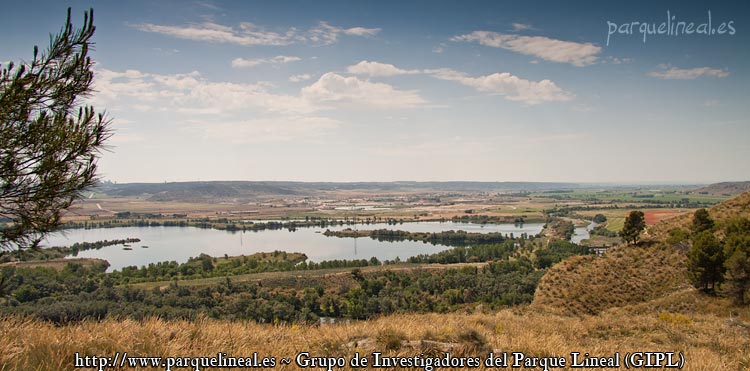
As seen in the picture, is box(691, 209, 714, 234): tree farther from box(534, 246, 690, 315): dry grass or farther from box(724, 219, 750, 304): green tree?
box(724, 219, 750, 304): green tree

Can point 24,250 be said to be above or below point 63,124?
below

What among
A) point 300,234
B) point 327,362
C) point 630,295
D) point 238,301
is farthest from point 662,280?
point 300,234

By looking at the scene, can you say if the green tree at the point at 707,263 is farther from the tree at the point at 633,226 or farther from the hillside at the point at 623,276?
the tree at the point at 633,226

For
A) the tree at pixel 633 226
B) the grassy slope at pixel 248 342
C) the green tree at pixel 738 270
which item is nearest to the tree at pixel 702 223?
the tree at pixel 633 226

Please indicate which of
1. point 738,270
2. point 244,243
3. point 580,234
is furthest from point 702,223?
point 244,243

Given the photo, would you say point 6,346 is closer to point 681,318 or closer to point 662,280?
point 681,318
